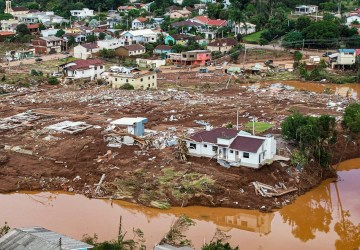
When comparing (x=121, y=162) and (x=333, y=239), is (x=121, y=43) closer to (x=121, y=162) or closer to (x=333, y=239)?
(x=121, y=162)

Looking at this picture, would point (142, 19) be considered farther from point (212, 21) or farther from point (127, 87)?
point (127, 87)

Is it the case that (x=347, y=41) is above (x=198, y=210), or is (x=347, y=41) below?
above

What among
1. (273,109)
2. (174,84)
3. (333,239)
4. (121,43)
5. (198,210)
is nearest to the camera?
(333,239)

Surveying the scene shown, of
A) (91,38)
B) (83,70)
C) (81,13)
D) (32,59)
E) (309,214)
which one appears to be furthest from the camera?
(81,13)

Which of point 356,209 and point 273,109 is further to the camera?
point 273,109

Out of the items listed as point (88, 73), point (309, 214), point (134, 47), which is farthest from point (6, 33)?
point (309, 214)

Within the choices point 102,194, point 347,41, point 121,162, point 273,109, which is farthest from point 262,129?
point 347,41

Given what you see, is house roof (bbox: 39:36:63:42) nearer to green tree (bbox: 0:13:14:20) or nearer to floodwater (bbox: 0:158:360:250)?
green tree (bbox: 0:13:14:20)
